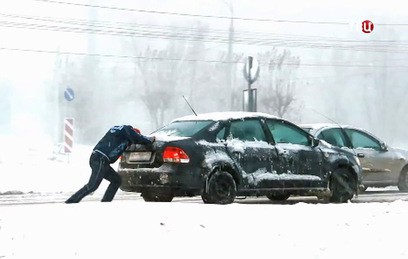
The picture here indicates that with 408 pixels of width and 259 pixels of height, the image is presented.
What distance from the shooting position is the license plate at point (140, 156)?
35.4 ft

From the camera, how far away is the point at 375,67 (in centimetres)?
8131

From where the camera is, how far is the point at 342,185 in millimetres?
12719

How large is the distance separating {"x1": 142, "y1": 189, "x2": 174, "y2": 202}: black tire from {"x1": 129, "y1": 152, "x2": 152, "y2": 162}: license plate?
475 mm

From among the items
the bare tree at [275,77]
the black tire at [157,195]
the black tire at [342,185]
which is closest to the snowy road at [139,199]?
the black tire at [342,185]

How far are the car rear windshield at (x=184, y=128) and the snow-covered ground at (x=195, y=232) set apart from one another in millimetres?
2815

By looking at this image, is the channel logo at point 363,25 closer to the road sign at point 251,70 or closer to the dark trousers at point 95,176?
the road sign at point 251,70

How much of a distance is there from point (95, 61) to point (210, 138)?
6793cm

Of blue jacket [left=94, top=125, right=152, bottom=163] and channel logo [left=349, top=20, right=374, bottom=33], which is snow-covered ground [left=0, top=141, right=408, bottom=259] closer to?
blue jacket [left=94, top=125, right=152, bottom=163]

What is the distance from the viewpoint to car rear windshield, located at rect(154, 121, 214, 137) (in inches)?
436

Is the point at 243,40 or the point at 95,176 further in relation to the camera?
the point at 243,40

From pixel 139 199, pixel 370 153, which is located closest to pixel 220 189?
pixel 139 199

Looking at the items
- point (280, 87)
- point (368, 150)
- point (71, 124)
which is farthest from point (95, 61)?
point (368, 150)

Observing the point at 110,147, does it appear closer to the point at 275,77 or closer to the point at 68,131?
the point at 68,131

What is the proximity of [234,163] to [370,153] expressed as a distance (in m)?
5.64
